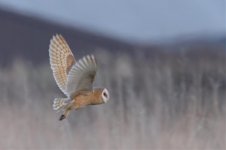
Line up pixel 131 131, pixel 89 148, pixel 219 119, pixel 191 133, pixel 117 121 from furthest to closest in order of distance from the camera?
pixel 219 119
pixel 89 148
pixel 191 133
pixel 131 131
pixel 117 121

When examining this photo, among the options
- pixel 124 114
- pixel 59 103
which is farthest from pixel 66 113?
pixel 124 114

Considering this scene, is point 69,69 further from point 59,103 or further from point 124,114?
point 124,114

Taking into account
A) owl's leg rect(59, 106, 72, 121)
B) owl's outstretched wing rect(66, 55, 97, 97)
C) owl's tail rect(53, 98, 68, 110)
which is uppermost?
owl's outstretched wing rect(66, 55, 97, 97)

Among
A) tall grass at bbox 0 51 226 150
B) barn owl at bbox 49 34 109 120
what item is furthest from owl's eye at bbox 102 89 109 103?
tall grass at bbox 0 51 226 150

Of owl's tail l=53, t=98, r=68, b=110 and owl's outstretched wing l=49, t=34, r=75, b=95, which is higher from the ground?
owl's outstretched wing l=49, t=34, r=75, b=95

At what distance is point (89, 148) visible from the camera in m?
2.87

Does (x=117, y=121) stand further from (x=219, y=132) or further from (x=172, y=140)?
(x=219, y=132)

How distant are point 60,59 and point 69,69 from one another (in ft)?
0.05

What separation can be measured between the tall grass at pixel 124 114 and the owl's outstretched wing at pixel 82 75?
0.32 m

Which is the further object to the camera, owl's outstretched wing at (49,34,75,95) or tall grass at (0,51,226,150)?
tall grass at (0,51,226,150)

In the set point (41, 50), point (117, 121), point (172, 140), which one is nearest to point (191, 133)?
point (172, 140)

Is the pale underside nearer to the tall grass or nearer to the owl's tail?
the owl's tail

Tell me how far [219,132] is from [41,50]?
2.35 m

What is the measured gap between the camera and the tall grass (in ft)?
4.34
